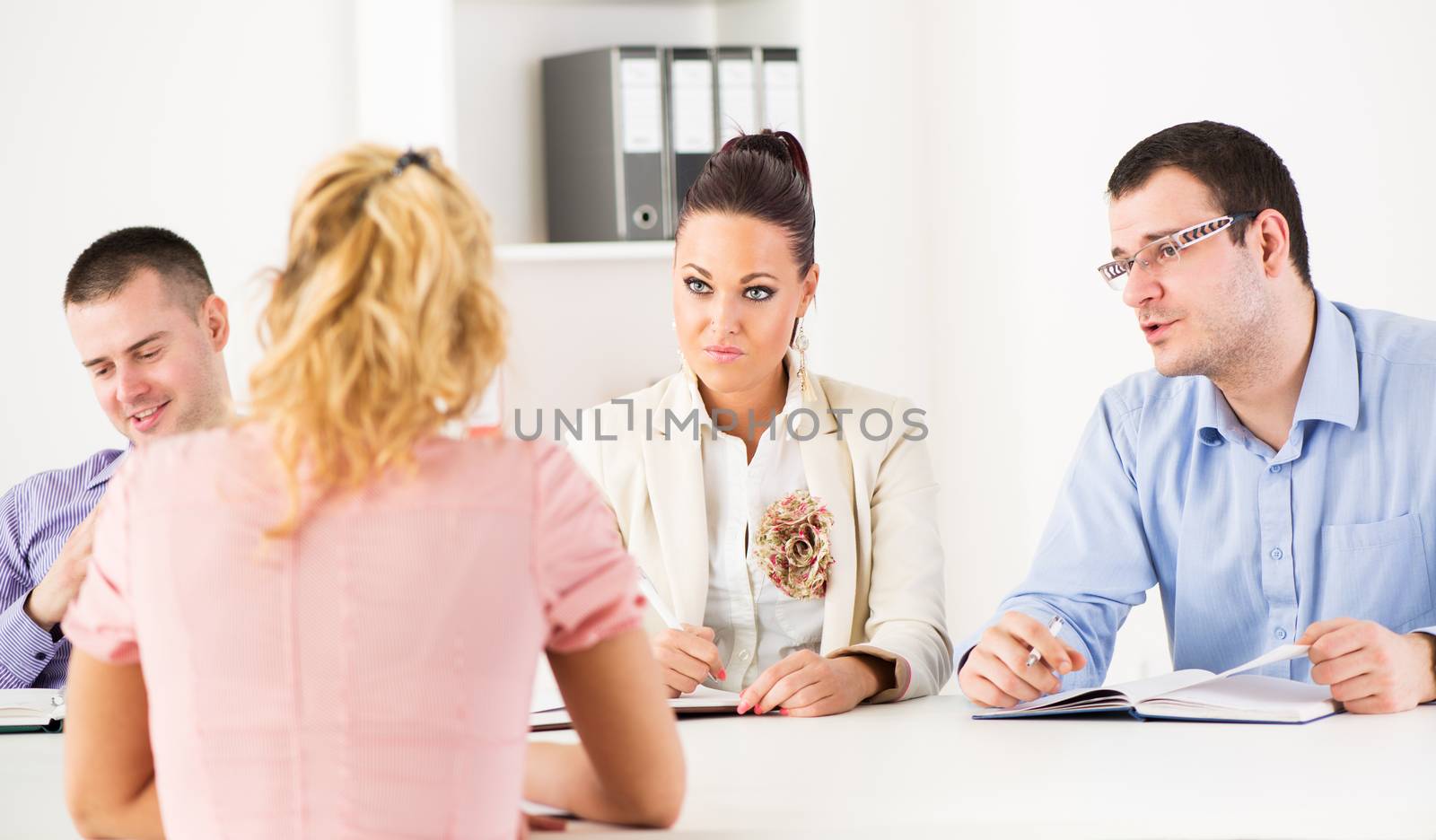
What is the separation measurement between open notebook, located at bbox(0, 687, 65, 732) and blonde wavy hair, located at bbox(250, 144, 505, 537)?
1074mm

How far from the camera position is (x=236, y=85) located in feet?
10.4

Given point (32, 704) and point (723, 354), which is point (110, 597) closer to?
point (32, 704)

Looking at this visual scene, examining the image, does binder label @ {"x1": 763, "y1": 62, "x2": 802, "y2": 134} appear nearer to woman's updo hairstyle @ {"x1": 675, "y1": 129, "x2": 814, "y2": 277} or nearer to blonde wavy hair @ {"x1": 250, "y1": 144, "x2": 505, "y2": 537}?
woman's updo hairstyle @ {"x1": 675, "y1": 129, "x2": 814, "y2": 277}

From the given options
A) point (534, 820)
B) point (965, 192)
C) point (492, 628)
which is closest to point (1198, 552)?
point (534, 820)

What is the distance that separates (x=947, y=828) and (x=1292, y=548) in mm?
971

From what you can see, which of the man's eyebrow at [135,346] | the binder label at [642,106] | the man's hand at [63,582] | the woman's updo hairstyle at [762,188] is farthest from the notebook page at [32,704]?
the binder label at [642,106]

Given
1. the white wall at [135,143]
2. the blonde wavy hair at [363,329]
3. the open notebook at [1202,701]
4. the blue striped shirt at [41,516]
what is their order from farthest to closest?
the white wall at [135,143], the blue striped shirt at [41,516], the open notebook at [1202,701], the blonde wavy hair at [363,329]

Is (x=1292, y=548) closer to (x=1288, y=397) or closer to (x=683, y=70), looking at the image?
(x=1288, y=397)

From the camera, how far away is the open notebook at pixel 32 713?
1773mm

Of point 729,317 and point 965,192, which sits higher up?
point 965,192

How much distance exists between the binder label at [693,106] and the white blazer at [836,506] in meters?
1.07

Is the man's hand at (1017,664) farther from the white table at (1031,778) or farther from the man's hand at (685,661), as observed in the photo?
the man's hand at (685,661)

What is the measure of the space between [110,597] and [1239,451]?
1.58 m

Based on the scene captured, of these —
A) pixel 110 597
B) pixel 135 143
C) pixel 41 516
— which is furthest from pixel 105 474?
pixel 110 597
